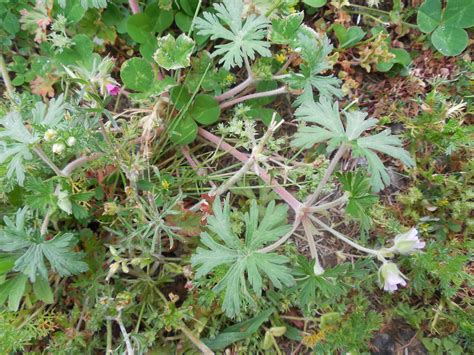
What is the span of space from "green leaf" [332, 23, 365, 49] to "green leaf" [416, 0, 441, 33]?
0.30 m

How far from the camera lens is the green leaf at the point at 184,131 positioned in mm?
2213

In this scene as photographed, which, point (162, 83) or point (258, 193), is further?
point (258, 193)

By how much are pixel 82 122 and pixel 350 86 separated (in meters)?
1.35

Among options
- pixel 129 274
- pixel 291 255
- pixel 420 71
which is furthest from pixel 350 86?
pixel 129 274

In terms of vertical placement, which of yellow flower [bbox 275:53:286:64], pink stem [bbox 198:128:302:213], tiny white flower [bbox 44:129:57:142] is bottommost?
pink stem [bbox 198:128:302:213]

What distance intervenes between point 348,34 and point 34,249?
183 cm

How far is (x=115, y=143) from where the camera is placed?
196 centimetres

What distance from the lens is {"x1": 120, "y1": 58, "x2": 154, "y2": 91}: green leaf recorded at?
6.99 feet

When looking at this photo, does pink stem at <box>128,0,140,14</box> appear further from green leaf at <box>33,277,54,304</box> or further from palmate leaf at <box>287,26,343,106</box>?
green leaf at <box>33,277,54,304</box>

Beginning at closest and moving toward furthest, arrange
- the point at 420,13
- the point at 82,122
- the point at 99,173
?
the point at 82,122 → the point at 99,173 → the point at 420,13

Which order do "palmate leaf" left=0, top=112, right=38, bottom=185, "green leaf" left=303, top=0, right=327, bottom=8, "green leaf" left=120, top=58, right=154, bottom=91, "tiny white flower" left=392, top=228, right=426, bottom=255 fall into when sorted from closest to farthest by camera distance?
"tiny white flower" left=392, top=228, right=426, bottom=255
"palmate leaf" left=0, top=112, right=38, bottom=185
"green leaf" left=120, top=58, right=154, bottom=91
"green leaf" left=303, top=0, right=327, bottom=8

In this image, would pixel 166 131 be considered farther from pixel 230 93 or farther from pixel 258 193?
pixel 258 193

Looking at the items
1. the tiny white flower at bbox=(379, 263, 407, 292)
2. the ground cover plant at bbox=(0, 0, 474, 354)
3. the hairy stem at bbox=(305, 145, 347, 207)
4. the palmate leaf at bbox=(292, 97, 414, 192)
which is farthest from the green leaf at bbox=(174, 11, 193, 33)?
the tiny white flower at bbox=(379, 263, 407, 292)

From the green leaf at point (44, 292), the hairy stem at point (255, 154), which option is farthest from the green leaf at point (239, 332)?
the green leaf at point (44, 292)
